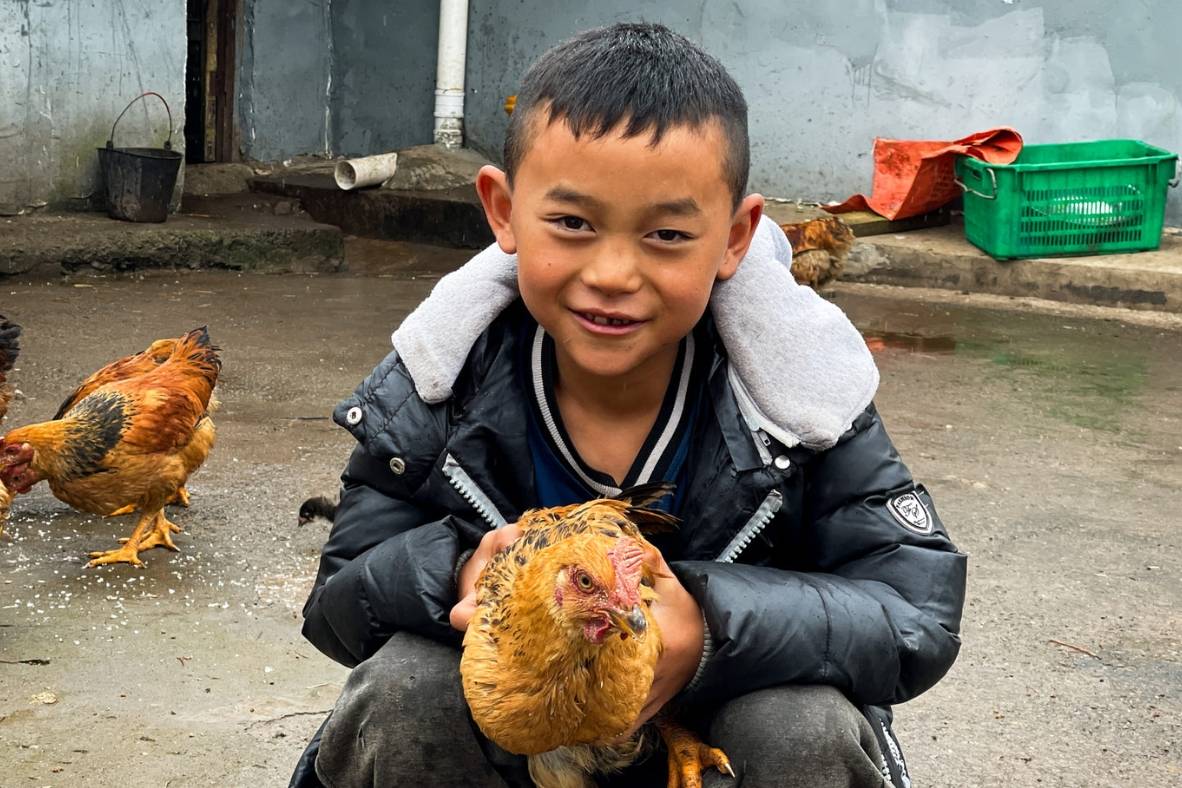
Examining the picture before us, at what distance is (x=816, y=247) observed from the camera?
26.0 feet

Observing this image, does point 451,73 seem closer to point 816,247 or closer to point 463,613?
point 816,247

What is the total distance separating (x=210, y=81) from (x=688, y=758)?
401 inches

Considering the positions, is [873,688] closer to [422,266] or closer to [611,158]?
[611,158]

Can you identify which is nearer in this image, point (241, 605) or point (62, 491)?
point (241, 605)

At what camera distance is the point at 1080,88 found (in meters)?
9.59

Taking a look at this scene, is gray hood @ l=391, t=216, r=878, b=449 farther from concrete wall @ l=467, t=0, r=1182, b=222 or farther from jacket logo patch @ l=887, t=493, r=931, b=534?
concrete wall @ l=467, t=0, r=1182, b=222

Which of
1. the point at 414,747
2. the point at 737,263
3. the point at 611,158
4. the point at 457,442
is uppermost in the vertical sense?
the point at 611,158

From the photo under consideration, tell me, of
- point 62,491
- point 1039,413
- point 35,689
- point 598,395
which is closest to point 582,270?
point 598,395

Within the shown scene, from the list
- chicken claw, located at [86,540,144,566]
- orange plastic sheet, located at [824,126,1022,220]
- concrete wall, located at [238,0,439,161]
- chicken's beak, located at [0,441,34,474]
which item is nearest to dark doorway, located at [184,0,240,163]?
concrete wall, located at [238,0,439,161]

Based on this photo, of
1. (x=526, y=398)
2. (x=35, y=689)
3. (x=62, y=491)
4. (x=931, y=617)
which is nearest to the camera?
(x=931, y=617)

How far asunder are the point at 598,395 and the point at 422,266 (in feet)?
24.2

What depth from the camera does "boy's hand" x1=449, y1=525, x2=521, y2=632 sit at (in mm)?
2027

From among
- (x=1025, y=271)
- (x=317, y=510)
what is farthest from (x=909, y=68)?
(x=317, y=510)

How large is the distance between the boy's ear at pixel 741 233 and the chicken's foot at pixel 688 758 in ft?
2.36
